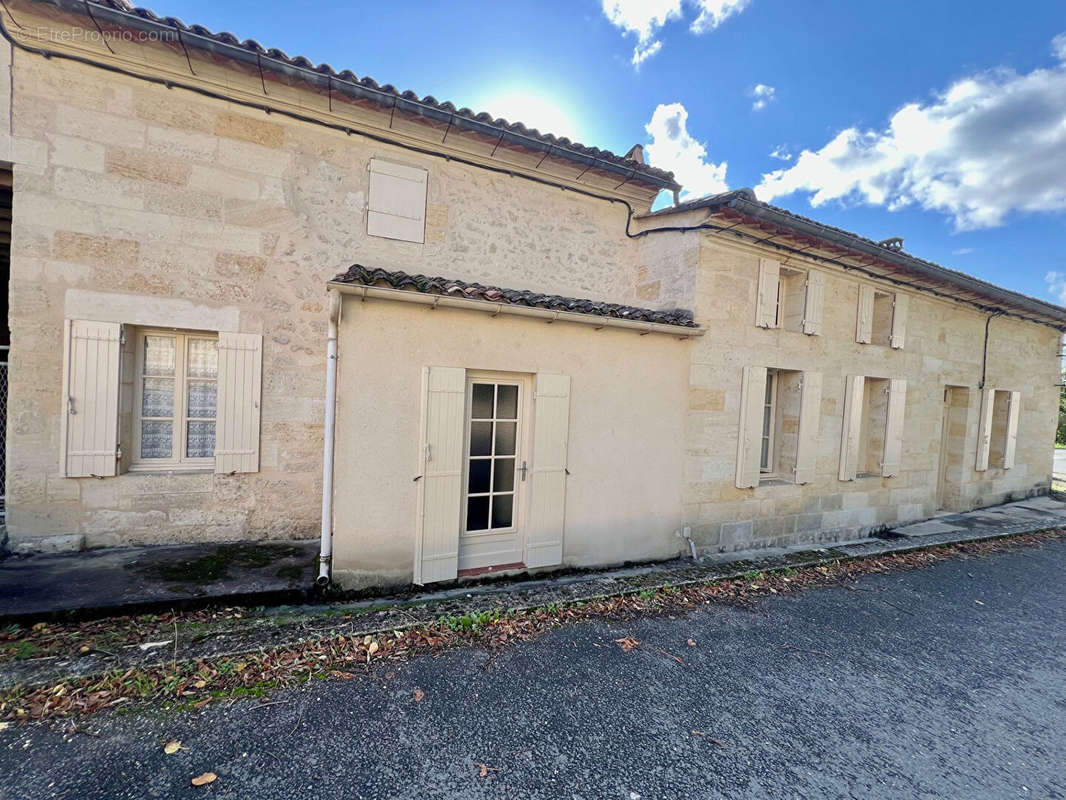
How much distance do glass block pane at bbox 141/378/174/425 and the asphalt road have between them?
3185mm

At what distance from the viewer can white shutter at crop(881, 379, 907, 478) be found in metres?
6.64

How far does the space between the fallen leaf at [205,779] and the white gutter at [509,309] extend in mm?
2983

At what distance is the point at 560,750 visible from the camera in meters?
2.30

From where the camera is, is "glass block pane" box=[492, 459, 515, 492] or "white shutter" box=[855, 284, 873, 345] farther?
"white shutter" box=[855, 284, 873, 345]

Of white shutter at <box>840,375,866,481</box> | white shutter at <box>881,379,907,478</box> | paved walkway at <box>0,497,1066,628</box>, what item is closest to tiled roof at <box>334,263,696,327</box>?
paved walkway at <box>0,497,1066,628</box>

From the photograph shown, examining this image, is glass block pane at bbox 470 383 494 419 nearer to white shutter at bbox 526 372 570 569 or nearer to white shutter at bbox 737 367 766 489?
white shutter at bbox 526 372 570 569

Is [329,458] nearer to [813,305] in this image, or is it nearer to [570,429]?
[570,429]

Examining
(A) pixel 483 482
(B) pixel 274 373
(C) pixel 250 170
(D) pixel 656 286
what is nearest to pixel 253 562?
(B) pixel 274 373

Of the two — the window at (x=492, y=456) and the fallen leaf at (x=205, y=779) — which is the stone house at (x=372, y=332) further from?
the fallen leaf at (x=205, y=779)

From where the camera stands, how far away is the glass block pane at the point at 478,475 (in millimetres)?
4262

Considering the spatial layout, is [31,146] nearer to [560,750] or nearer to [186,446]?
[186,446]

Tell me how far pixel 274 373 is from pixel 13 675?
3.02 m

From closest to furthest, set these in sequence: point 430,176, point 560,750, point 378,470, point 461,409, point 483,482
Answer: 1. point 560,750
2. point 378,470
3. point 461,409
4. point 483,482
5. point 430,176

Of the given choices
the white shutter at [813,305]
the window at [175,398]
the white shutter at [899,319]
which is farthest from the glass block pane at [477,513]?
the white shutter at [899,319]
